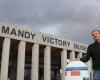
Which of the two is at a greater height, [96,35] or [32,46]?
[32,46]

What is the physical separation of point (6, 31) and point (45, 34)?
7.62 m

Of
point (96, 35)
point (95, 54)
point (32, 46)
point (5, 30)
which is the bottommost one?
point (95, 54)

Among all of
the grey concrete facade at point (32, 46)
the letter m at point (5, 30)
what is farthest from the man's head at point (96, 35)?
the letter m at point (5, 30)

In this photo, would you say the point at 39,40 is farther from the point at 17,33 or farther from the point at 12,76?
the point at 12,76

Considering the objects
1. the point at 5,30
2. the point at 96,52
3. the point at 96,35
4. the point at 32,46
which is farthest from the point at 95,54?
the point at 32,46

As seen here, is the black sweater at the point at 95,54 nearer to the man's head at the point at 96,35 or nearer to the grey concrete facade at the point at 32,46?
the man's head at the point at 96,35

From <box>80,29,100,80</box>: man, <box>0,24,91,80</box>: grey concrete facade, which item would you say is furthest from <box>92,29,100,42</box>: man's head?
<box>0,24,91,80</box>: grey concrete facade

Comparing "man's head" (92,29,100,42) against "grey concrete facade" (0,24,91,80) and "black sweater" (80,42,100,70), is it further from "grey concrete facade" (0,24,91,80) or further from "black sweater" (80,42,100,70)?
"grey concrete facade" (0,24,91,80)

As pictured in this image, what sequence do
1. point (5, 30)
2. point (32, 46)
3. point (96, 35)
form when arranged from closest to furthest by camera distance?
1. point (96, 35)
2. point (5, 30)
3. point (32, 46)

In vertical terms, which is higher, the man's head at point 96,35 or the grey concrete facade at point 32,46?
the grey concrete facade at point 32,46

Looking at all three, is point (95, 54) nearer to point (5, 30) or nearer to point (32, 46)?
point (5, 30)

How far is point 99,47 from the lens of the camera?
7828 millimetres

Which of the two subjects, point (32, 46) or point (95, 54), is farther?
point (32, 46)

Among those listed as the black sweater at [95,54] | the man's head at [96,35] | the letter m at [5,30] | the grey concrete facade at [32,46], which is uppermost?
the letter m at [5,30]
